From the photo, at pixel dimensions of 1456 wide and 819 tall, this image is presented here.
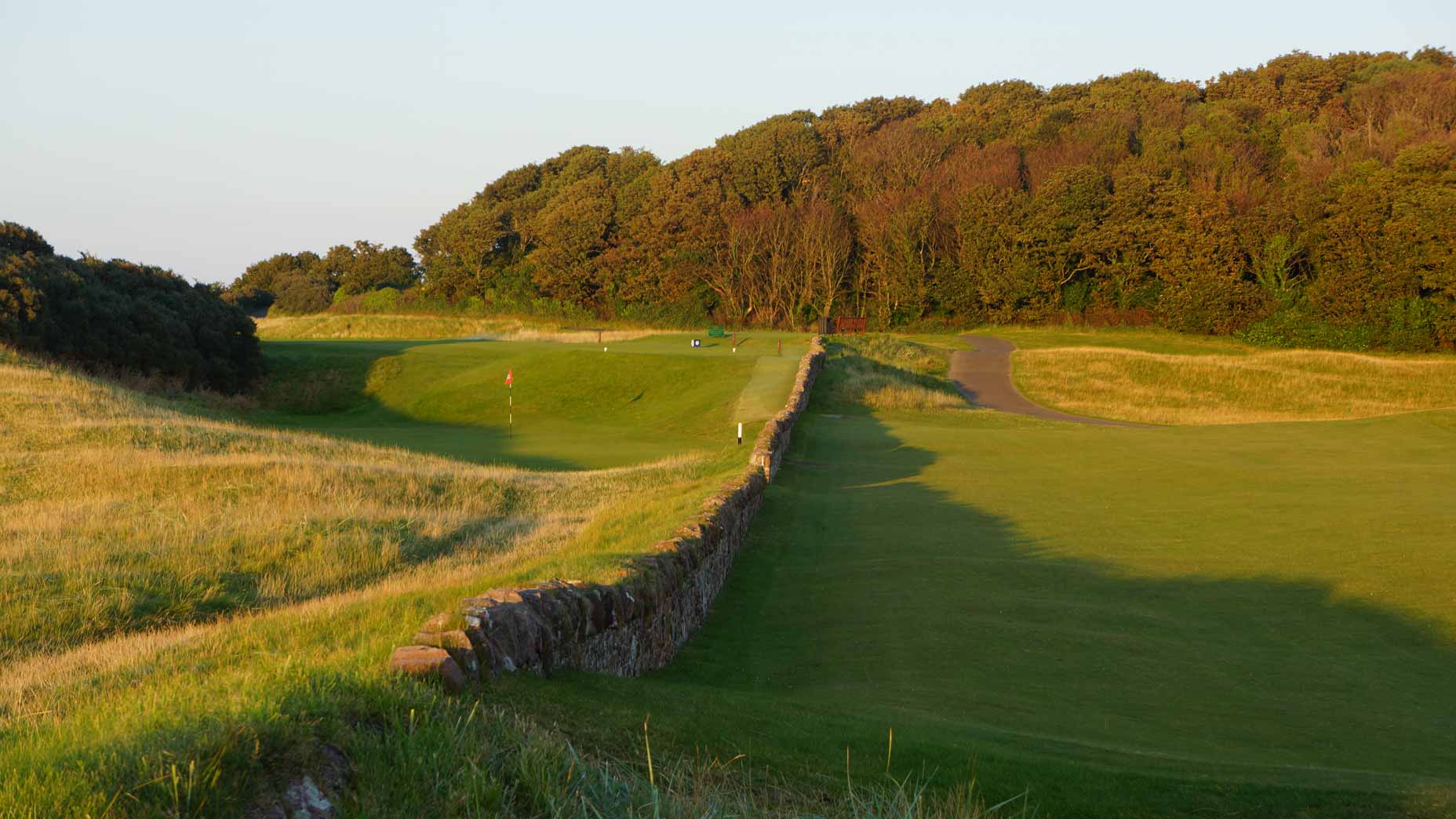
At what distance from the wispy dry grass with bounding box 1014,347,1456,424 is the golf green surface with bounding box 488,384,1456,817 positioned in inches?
923

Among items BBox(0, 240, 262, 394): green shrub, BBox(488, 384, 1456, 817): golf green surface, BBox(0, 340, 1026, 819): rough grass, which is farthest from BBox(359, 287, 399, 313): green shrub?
BBox(488, 384, 1456, 817): golf green surface

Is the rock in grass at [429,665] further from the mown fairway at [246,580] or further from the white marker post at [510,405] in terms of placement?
the white marker post at [510,405]

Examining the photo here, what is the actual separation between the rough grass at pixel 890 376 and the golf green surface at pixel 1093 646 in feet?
48.2

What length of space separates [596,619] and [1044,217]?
59022 mm

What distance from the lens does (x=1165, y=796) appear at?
4848 millimetres

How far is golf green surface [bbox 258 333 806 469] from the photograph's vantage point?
87.4ft

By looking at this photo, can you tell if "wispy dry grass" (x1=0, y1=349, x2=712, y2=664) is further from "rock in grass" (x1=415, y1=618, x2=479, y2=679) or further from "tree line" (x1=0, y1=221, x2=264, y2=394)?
"tree line" (x1=0, y1=221, x2=264, y2=394)

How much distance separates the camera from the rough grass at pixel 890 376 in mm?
33750

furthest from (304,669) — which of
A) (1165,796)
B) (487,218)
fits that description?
(487,218)

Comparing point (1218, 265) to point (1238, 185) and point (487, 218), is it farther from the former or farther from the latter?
point (487, 218)

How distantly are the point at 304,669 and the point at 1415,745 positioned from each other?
20.7 feet

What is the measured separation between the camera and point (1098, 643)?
882 cm

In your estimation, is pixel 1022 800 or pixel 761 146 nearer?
pixel 1022 800

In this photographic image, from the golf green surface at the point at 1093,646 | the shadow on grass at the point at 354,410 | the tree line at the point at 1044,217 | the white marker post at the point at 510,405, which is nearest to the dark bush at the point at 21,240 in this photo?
the shadow on grass at the point at 354,410
